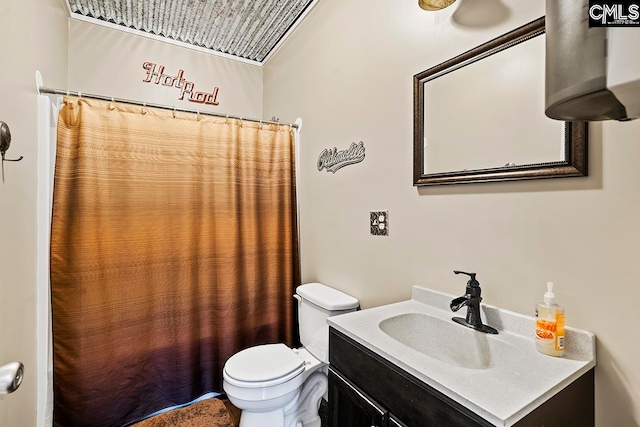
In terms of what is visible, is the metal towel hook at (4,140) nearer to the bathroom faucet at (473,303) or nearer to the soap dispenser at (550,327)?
the bathroom faucet at (473,303)

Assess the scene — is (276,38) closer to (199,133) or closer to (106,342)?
(199,133)

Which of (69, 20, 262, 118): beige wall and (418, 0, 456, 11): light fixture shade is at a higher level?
(69, 20, 262, 118): beige wall

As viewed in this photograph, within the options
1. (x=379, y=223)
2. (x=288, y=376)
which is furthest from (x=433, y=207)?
(x=288, y=376)

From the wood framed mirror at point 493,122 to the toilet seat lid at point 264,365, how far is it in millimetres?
1071

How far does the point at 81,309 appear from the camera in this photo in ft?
5.33

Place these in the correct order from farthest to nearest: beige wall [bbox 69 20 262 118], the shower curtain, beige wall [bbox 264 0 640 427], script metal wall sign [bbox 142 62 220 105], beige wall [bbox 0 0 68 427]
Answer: script metal wall sign [bbox 142 62 220 105]
beige wall [bbox 69 20 262 118]
the shower curtain
beige wall [bbox 0 0 68 427]
beige wall [bbox 264 0 640 427]

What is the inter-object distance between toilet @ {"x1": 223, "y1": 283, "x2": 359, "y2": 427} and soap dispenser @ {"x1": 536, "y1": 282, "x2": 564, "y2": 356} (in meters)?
0.89

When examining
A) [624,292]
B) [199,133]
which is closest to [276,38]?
[199,133]

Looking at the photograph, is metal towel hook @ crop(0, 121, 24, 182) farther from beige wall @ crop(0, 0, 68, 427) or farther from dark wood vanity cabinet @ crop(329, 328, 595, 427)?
dark wood vanity cabinet @ crop(329, 328, 595, 427)

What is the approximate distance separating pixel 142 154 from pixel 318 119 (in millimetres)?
1113

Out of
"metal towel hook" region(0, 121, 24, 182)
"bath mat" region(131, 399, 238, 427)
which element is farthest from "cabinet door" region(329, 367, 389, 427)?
"metal towel hook" region(0, 121, 24, 182)

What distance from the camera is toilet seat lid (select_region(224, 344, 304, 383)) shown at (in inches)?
56.1

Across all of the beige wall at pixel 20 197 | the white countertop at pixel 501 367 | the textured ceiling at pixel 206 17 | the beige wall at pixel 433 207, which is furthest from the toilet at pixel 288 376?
the textured ceiling at pixel 206 17

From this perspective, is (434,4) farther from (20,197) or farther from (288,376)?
(20,197)
